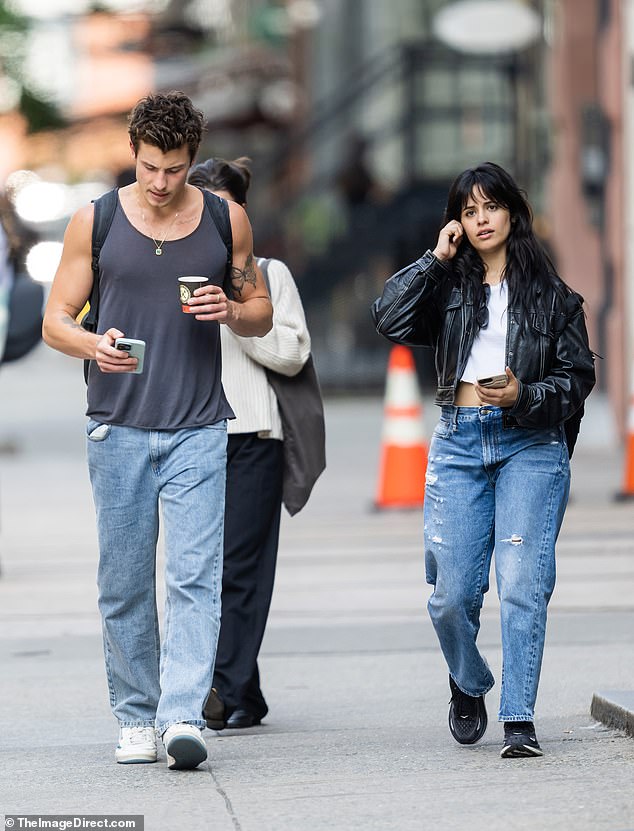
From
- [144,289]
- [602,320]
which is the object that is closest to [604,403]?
[602,320]

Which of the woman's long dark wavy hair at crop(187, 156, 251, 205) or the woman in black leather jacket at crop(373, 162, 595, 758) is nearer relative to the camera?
the woman in black leather jacket at crop(373, 162, 595, 758)

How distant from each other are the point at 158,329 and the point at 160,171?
1.48ft

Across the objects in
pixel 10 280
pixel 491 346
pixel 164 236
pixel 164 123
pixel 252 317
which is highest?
pixel 164 123

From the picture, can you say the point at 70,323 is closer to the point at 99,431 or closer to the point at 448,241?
the point at 99,431

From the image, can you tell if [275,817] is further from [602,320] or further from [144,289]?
[602,320]

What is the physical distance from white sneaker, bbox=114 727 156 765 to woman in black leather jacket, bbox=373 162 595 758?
921 millimetres

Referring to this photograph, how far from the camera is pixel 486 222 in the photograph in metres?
5.36

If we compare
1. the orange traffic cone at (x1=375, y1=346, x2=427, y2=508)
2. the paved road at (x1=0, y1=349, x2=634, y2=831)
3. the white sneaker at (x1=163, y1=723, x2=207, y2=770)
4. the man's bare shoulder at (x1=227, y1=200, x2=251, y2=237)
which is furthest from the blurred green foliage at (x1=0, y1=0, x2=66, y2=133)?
the white sneaker at (x1=163, y1=723, x2=207, y2=770)

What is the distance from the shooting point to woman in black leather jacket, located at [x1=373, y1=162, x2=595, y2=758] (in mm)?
5277

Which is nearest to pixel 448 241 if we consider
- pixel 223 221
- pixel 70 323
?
pixel 223 221

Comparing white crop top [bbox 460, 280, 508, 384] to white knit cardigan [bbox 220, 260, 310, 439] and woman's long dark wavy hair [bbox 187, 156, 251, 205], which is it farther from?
woman's long dark wavy hair [bbox 187, 156, 251, 205]

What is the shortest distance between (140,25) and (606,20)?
106 feet

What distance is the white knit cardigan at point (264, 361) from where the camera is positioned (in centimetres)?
605

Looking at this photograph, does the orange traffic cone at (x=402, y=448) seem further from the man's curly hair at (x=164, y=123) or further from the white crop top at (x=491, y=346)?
the man's curly hair at (x=164, y=123)
